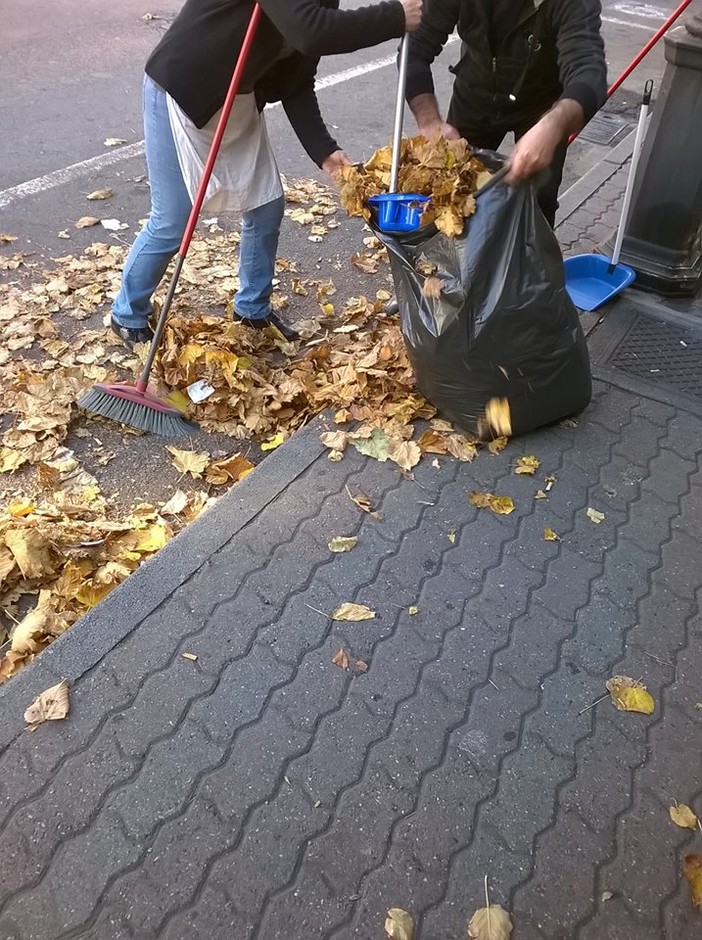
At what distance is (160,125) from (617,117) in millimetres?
5352

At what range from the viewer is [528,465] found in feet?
9.39

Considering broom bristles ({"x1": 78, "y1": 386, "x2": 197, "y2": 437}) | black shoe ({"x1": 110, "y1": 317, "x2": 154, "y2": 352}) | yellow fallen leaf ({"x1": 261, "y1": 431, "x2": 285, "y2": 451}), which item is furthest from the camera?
black shoe ({"x1": 110, "y1": 317, "x2": 154, "y2": 352})

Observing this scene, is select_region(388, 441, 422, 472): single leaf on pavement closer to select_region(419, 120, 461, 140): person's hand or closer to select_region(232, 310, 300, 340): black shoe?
select_region(232, 310, 300, 340): black shoe

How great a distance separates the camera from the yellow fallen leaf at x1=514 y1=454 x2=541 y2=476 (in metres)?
2.84

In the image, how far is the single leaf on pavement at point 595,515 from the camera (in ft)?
8.82

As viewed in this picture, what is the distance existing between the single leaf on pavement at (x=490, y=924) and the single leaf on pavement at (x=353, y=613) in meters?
0.87

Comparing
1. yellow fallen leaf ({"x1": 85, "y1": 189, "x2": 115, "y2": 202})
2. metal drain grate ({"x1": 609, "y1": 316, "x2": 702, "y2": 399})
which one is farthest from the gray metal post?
yellow fallen leaf ({"x1": 85, "y1": 189, "x2": 115, "y2": 202})

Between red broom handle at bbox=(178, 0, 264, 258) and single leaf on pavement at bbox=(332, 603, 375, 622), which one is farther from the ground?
red broom handle at bbox=(178, 0, 264, 258)

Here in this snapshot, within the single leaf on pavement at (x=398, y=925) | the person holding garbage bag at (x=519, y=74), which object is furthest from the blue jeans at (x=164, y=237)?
the single leaf on pavement at (x=398, y=925)

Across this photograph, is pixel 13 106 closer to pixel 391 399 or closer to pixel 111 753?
pixel 391 399

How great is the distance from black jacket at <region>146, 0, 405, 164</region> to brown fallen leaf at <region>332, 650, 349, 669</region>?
6.27 feet

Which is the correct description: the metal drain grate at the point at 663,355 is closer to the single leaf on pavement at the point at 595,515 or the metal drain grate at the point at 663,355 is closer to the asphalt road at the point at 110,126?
the single leaf on pavement at the point at 595,515

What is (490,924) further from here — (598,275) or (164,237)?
(598,275)

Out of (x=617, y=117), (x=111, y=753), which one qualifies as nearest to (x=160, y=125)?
(x=111, y=753)
